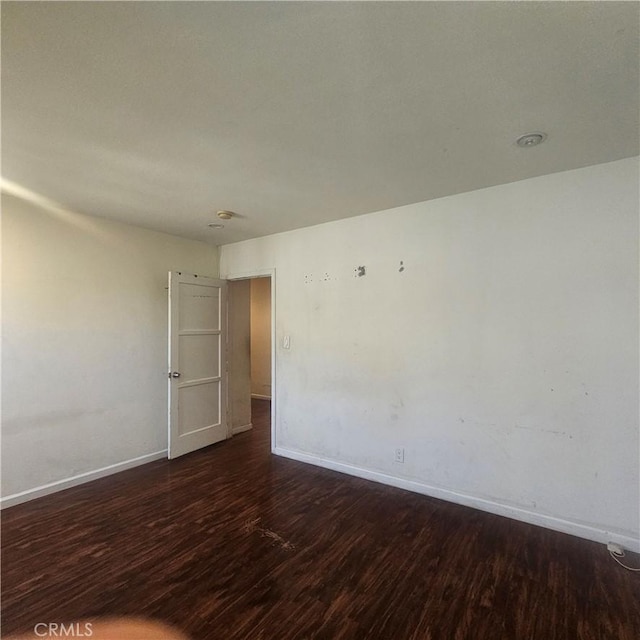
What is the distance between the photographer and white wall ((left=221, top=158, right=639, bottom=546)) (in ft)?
7.91

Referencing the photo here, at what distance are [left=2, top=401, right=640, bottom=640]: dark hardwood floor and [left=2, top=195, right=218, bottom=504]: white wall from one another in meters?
0.46

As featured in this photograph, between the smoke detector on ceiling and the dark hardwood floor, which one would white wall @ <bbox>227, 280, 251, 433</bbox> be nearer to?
the dark hardwood floor

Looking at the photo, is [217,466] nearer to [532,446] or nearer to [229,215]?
[229,215]

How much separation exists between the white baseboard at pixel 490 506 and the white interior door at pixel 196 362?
1.32m

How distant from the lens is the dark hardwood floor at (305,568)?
1789 mm

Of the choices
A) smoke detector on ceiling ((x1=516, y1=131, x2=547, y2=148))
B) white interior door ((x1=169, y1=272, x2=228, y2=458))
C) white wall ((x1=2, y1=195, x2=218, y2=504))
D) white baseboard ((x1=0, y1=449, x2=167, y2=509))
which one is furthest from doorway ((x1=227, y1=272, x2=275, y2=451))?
smoke detector on ceiling ((x1=516, y1=131, x2=547, y2=148))

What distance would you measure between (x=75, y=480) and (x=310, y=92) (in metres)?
3.87

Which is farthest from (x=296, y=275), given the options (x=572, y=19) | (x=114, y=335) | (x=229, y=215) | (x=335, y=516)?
(x=572, y=19)

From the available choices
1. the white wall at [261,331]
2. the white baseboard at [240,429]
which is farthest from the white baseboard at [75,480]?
the white wall at [261,331]

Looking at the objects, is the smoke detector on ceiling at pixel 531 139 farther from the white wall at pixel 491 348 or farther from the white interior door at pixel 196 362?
the white interior door at pixel 196 362

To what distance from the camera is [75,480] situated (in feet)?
11.1

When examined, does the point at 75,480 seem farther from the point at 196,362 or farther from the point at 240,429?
the point at 240,429

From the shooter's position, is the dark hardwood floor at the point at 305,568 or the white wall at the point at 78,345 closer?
the dark hardwood floor at the point at 305,568

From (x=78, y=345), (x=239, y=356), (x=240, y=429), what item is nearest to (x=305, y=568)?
(x=78, y=345)
